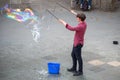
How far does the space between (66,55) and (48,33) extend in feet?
9.64

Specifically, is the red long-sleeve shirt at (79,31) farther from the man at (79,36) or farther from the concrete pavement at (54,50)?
the concrete pavement at (54,50)

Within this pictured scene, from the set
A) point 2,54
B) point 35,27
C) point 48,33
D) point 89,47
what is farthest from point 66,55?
point 35,27

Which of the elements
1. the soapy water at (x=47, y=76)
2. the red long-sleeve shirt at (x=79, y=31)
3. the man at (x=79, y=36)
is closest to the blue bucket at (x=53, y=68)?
the soapy water at (x=47, y=76)

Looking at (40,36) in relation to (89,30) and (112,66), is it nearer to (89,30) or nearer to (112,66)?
(89,30)

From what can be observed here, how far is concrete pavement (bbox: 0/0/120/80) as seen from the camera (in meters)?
8.17

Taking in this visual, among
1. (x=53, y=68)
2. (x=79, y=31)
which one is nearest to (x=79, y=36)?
(x=79, y=31)

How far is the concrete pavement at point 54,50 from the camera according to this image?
26.8 ft

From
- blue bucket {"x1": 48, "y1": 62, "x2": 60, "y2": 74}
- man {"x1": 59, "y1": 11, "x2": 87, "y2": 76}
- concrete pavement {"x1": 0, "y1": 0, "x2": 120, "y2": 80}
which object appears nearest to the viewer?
man {"x1": 59, "y1": 11, "x2": 87, "y2": 76}

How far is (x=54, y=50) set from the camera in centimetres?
1030

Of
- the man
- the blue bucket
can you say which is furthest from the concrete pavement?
the man

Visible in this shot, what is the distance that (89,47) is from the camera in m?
10.7

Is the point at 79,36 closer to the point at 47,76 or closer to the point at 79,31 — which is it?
the point at 79,31

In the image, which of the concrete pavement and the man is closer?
the man

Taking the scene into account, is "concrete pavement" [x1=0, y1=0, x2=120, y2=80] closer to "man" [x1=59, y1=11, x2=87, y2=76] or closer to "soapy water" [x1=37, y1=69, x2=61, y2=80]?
"soapy water" [x1=37, y1=69, x2=61, y2=80]
